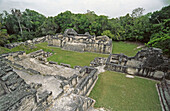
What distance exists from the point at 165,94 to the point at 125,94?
2.87m

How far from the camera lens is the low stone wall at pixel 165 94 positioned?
5.82 m

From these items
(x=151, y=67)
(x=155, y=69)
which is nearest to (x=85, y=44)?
(x=151, y=67)

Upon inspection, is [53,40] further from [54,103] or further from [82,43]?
[54,103]

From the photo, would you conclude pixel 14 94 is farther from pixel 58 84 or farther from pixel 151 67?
pixel 151 67

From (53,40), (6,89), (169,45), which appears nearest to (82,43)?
(53,40)

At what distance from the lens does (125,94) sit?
698 centimetres

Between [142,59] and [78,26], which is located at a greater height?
[78,26]

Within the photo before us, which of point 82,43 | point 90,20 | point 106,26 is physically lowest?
point 82,43

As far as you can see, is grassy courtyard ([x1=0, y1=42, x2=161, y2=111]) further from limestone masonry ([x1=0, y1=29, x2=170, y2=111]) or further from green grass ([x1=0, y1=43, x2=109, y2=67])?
green grass ([x1=0, y1=43, x2=109, y2=67])

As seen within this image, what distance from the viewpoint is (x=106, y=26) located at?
90.9ft

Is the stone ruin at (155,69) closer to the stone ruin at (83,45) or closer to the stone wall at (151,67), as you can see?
the stone wall at (151,67)

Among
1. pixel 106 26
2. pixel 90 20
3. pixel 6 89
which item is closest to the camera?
pixel 6 89

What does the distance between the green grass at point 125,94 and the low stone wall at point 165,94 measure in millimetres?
300

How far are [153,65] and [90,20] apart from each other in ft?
85.1
